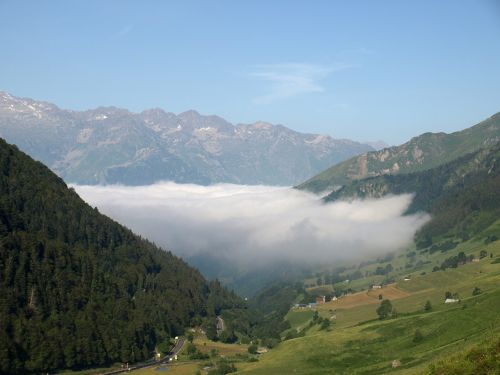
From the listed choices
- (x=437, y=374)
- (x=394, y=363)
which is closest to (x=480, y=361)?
(x=437, y=374)

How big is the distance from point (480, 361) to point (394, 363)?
7410 cm

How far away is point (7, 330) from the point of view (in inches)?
7470

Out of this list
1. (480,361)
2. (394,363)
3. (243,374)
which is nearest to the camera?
(480,361)

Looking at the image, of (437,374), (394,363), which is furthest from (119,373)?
(437,374)

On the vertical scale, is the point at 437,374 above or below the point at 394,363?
above

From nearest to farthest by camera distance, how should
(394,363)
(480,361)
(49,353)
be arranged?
(480,361), (394,363), (49,353)

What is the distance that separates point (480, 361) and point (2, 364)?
5292 inches

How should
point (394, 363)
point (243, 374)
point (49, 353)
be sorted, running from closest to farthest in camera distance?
point (394, 363) < point (243, 374) < point (49, 353)

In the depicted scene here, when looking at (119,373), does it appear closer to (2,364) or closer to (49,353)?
(49,353)

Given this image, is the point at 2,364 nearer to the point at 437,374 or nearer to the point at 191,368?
the point at 191,368

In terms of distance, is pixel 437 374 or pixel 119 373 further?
pixel 119 373

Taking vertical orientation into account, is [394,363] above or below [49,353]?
below

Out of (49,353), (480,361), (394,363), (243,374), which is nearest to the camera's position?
(480,361)

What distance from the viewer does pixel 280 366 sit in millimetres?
182375
